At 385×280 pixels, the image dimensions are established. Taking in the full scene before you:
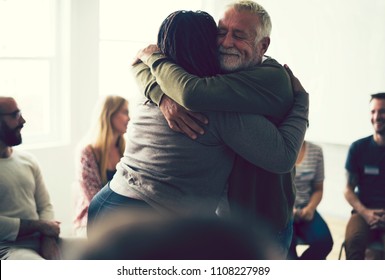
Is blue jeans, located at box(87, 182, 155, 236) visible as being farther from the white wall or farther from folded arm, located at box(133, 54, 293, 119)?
the white wall

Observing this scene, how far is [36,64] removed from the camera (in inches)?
83.4

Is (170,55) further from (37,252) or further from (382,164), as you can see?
(382,164)

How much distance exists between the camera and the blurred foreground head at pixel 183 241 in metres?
1.26

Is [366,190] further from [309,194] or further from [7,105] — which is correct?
→ [7,105]

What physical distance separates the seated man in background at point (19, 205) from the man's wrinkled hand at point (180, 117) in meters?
0.65

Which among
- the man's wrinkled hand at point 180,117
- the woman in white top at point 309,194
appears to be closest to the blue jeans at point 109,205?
the man's wrinkled hand at point 180,117

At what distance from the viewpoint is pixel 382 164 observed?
1829mm

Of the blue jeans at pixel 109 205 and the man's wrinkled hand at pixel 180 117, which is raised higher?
the man's wrinkled hand at pixel 180 117

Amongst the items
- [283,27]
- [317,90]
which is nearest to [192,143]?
[283,27]

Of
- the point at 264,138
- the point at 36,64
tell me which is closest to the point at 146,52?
the point at 264,138

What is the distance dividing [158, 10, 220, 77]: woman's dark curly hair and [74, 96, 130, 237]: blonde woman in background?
0.78 m

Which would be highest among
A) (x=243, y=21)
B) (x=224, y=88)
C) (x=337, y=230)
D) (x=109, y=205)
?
(x=243, y=21)

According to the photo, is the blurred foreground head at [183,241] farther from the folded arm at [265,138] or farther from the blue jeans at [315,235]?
the blue jeans at [315,235]

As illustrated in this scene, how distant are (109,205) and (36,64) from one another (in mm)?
1165
